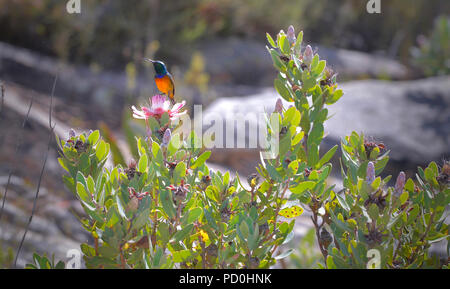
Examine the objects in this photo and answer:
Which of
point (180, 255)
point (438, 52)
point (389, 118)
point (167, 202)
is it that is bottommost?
point (180, 255)

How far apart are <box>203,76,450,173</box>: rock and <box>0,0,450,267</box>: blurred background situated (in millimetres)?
11

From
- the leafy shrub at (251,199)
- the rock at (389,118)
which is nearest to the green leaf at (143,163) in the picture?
the leafy shrub at (251,199)

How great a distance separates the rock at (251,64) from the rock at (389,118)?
2062mm

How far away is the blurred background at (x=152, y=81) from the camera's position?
274 centimetres

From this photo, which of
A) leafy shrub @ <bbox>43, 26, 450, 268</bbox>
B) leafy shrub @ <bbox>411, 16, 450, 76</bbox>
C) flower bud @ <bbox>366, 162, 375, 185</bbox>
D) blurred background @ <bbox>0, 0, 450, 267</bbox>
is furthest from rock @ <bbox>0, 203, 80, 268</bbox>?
leafy shrub @ <bbox>411, 16, 450, 76</bbox>

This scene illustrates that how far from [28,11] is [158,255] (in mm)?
4944

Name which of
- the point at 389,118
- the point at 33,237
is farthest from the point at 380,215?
the point at 389,118

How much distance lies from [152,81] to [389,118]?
2.85 meters

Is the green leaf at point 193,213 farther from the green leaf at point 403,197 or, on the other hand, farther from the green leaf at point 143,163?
the green leaf at point 403,197

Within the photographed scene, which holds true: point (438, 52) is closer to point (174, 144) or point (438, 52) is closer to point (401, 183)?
point (401, 183)

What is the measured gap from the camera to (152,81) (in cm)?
536

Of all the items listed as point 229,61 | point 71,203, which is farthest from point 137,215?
point 229,61

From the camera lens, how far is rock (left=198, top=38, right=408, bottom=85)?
21.5 ft

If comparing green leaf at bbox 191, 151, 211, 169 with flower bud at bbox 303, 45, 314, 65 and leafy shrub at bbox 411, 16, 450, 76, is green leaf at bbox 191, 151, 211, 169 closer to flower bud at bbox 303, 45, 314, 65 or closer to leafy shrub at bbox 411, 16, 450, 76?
flower bud at bbox 303, 45, 314, 65
